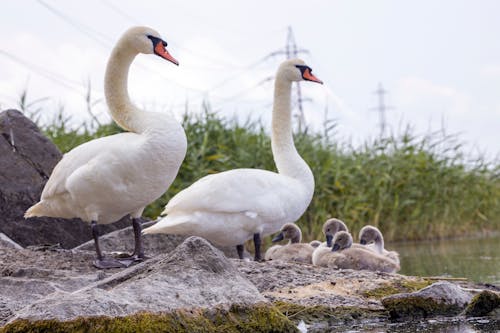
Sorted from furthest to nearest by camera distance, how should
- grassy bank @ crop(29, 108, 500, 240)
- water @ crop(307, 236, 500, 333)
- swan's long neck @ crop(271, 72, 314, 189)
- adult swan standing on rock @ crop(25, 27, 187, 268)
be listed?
grassy bank @ crop(29, 108, 500, 240) → swan's long neck @ crop(271, 72, 314, 189) → adult swan standing on rock @ crop(25, 27, 187, 268) → water @ crop(307, 236, 500, 333)

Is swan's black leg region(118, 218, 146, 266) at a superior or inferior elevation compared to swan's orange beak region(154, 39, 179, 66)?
inferior

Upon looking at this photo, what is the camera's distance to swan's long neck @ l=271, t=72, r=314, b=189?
25.2 feet

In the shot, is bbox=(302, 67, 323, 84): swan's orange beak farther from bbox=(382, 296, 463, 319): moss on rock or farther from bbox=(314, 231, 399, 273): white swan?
bbox=(382, 296, 463, 319): moss on rock

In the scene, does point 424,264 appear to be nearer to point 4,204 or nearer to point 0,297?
point 4,204

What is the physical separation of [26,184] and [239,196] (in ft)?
9.95

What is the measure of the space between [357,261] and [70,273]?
2.56m

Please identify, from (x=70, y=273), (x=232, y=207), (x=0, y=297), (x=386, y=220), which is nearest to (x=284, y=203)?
(x=232, y=207)

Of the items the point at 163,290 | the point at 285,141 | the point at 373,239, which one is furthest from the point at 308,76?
the point at 163,290

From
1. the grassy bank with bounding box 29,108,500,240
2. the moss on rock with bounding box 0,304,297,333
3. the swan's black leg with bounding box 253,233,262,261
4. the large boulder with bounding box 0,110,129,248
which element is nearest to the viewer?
the moss on rock with bounding box 0,304,297,333

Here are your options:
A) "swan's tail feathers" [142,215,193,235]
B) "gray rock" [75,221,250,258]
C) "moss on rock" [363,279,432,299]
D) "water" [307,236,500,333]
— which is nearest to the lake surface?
"water" [307,236,500,333]

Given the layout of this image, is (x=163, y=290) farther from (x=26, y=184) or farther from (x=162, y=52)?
(x=26, y=184)

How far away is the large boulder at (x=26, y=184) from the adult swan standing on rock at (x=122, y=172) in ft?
6.98

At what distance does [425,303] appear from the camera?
17.9ft

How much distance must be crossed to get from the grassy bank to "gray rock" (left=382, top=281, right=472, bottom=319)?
6833 millimetres
